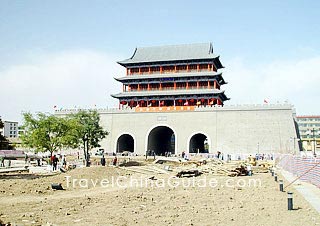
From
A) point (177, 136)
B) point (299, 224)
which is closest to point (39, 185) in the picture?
point (299, 224)

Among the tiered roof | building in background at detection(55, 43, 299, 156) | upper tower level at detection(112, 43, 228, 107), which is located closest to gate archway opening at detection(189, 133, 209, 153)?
→ building in background at detection(55, 43, 299, 156)

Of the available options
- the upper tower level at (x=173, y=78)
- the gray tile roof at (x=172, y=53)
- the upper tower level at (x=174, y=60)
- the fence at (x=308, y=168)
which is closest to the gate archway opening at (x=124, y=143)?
the upper tower level at (x=173, y=78)

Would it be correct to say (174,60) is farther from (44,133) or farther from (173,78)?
(44,133)

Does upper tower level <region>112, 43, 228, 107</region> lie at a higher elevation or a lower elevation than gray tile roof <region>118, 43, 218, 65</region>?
lower

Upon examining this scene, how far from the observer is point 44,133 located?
92.9ft

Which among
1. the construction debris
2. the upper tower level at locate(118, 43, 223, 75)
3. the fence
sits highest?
the upper tower level at locate(118, 43, 223, 75)

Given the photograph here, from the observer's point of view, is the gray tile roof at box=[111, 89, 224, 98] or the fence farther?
the gray tile roof at box=[111, 89, 224, 98]

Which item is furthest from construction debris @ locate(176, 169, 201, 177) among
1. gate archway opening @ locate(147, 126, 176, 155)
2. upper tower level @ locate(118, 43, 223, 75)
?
upper tower level @ locate(118, 43, 223, 75)

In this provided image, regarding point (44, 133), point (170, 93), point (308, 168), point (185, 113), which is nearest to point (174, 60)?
point (170, 93)

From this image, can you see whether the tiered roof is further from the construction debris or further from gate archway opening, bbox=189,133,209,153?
the construction debris

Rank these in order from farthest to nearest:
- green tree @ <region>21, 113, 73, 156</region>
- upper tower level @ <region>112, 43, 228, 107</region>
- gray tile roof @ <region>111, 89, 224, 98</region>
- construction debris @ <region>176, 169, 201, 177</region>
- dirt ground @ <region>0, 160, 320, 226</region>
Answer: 1. upper tower level @ <region>112, 43, 228, 107</region>
2. gray tile roof @ <region>111, 89, 224, 98</region>
3. green tree @ <region>21, 113, 73, 156</region>
4. construction debris @ <region>176, 169, 201, 177</region>
5. dirt ground @ <region>0, 160, 320, 226</region>

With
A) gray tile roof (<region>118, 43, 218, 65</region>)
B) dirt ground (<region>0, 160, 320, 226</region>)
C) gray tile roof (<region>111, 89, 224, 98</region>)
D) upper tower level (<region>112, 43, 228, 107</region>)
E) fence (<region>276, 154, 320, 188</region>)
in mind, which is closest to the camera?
dirt ground (<region>0, 160, 320, 226</region>)

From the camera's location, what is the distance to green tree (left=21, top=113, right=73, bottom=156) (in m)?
27.9

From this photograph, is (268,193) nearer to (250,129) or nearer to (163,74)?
(250,129)
